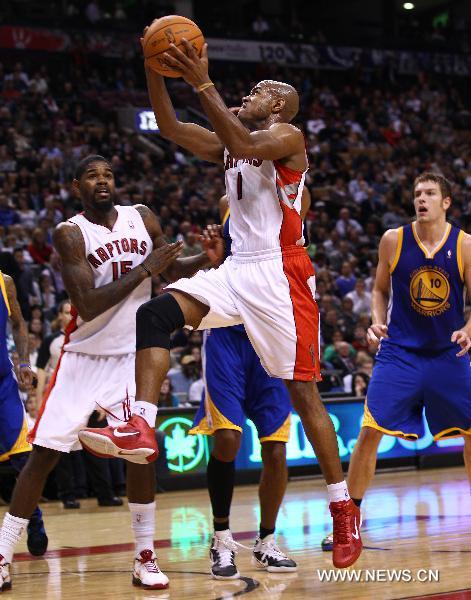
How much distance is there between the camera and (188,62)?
4.47 meters

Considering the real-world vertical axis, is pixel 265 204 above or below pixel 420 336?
above

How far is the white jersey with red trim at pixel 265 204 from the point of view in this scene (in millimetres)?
4797

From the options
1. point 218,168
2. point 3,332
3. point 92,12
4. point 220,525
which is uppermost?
point 92,12

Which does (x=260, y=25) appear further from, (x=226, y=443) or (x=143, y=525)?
(x=143, y=525)

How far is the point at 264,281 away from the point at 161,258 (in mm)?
680

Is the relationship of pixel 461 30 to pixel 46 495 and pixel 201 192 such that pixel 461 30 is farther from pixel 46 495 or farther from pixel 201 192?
pixel 46 495

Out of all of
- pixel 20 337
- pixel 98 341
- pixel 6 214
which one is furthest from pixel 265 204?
pixel 6 214

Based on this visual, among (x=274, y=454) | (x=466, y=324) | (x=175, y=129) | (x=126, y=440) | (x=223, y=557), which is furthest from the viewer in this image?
(x=466, y=324)

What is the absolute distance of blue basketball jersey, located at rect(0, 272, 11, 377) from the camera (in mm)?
5969

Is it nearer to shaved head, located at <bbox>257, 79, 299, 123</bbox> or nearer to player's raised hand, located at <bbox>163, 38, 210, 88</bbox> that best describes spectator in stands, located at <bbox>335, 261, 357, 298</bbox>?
shaved head, located at <bbox>257, 79, 299, 123</bbox>

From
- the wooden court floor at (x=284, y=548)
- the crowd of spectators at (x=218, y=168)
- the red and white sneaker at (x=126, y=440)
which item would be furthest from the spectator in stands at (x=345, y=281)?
the red and white sneaker at (x=126, y=440)

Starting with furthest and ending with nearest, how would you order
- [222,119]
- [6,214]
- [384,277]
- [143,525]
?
1. [6,214]
2. [384,277]
3. [143,525]
4. [222,119]

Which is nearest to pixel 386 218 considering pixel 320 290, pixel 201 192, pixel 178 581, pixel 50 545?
pixel 201 192

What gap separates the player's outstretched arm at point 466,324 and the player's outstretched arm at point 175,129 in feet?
5.55
